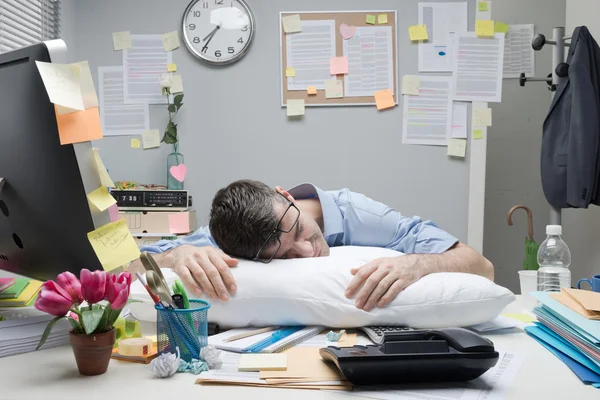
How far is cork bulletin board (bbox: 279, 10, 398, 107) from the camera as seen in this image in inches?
123

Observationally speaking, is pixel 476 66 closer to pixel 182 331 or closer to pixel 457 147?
pixel 457 147

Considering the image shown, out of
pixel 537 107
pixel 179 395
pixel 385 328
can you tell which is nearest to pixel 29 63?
pixel 179 395

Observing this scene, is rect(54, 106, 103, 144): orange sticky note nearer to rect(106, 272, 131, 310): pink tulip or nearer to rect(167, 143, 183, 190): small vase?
rect(106, 272, 131, 310): pink tulip

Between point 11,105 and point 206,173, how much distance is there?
230 cm

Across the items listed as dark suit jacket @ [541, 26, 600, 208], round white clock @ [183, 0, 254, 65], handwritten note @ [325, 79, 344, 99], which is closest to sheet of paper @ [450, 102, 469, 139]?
dark suit jacket @ [541, 26, 600, 208]

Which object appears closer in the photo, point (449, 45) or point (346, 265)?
point (346, 265)

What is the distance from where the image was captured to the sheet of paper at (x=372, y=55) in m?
3.13

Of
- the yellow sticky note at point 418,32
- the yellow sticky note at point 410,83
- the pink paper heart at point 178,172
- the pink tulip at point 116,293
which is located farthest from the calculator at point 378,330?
the yellow sticky note at point 418,32

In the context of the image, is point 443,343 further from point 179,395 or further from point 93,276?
point 93,276

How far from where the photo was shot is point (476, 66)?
312 centimetres

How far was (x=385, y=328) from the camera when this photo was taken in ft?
3.15

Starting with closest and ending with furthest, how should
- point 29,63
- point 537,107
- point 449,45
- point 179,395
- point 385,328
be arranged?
1. point 179,395
2. point 29,63
3. point 385,328
4. point 449,45
5. point 537,107

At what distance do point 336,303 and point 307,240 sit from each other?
0.28 m

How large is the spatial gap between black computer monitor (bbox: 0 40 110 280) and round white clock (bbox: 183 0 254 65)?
7.58ft
